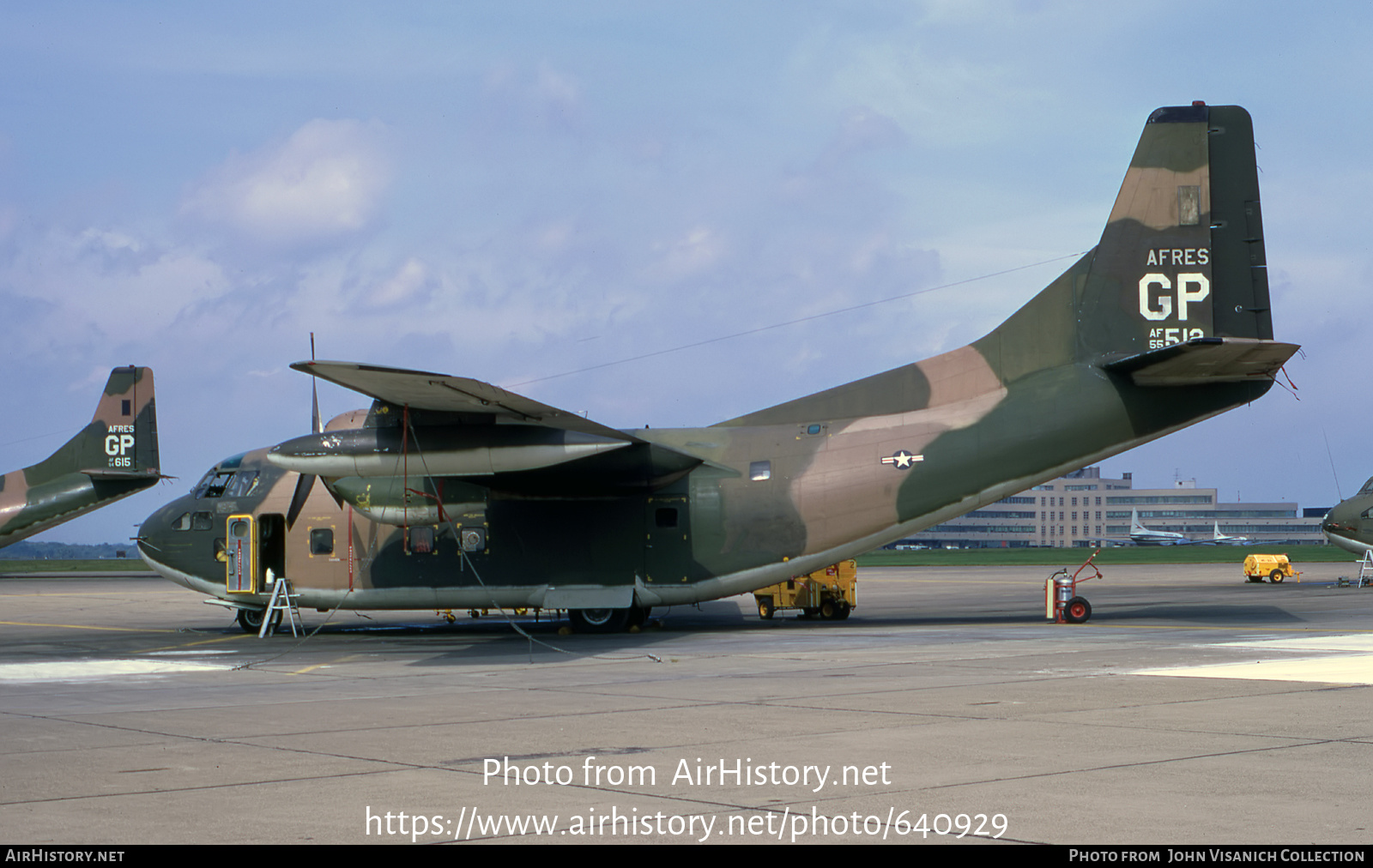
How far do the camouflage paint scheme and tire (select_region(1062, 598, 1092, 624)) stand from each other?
20171 mm

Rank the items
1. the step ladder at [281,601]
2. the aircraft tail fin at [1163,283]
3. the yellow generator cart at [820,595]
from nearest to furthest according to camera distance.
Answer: the aircraft tail fin at [1163,283] → the step ladder at [281,601] → the yellow generator cart at [820,595]

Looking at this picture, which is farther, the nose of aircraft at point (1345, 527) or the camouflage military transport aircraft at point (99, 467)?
the camouflage military transport aircraft at point (99, 467)

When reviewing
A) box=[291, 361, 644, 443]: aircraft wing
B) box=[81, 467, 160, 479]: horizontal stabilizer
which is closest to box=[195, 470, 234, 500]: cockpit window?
box=[291, 361, 644, 443]: aircraft wing

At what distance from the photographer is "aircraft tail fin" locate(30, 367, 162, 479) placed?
41.2 m

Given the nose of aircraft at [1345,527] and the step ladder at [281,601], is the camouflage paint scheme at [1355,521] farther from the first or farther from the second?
the step ladder at [281,601]

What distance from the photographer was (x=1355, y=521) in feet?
126

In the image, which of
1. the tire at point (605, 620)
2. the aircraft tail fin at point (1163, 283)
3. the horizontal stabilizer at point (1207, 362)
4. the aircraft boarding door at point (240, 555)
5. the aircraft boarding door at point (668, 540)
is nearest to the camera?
the horizontal stabilizer at point (1207, 362)

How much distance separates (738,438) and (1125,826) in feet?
56.0

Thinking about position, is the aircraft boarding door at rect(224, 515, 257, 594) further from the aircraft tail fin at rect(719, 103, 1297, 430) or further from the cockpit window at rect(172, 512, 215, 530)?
the aircraft tail fin at rect(719, 103, 1297, 430)

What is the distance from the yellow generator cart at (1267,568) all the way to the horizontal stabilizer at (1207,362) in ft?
78.5

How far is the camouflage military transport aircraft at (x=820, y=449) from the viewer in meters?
21.0

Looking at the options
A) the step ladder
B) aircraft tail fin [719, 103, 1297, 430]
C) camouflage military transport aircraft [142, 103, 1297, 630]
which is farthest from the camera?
the step ladder

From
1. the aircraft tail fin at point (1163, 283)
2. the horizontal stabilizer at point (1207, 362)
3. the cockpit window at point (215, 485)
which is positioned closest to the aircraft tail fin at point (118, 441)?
the cockpit window at point (215, 485)

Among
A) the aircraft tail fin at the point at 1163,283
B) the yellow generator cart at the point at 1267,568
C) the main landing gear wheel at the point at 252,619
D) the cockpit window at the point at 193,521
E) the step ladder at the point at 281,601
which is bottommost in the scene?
the yellow generator cart at the point at 1267,568
